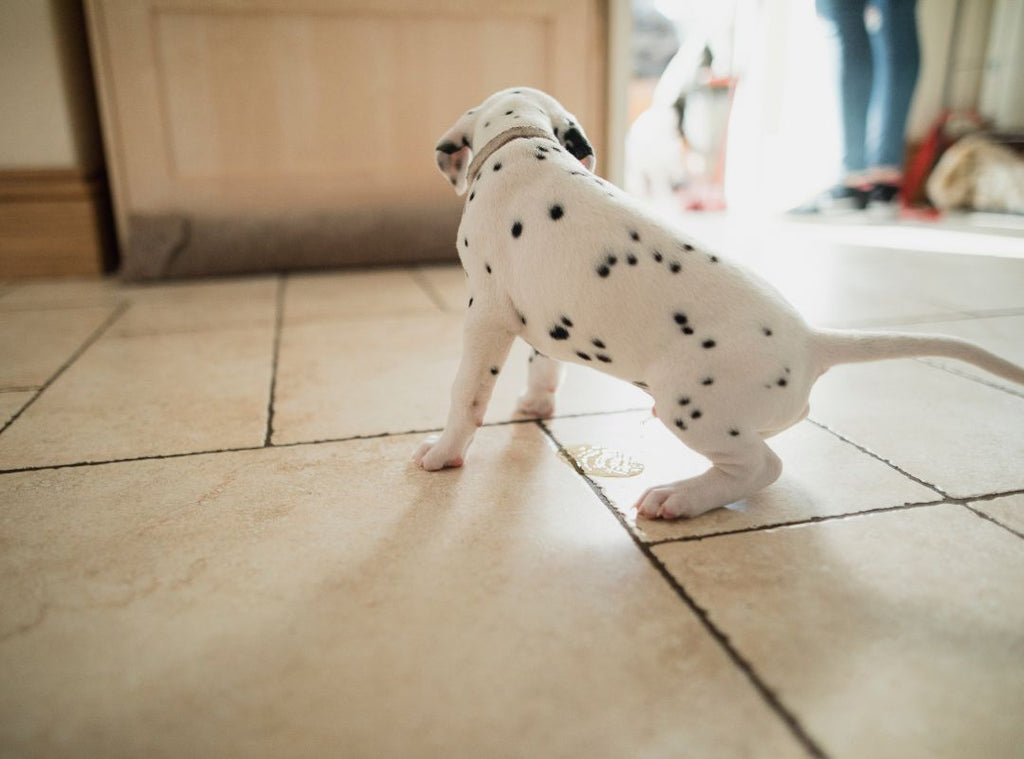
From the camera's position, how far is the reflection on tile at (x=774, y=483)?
1246 millimetres

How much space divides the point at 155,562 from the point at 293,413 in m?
0.65

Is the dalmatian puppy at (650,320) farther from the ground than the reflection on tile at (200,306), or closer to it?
farther from the ground

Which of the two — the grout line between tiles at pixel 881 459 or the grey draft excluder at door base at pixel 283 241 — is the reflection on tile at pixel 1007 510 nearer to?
the grout line between tiles at pixel 881 459

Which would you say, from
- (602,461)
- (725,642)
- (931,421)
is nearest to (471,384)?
(602,461)

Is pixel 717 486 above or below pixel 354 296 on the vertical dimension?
above

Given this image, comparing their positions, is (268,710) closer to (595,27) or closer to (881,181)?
(595,27)

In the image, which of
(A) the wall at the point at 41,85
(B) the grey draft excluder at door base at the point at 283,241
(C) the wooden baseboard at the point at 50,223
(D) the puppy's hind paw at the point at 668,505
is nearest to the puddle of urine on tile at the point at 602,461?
(D) the puppy's hind paw at the point at 668,505

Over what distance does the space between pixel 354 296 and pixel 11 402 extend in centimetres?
133

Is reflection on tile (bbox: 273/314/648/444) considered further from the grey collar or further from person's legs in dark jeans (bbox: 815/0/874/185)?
person's legs in dark jeans (bbox: 815/0/874/185)

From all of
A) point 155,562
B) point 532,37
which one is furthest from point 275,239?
point 155,562

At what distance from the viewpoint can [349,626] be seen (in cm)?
99

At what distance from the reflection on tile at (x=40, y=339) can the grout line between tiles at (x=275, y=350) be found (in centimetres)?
58

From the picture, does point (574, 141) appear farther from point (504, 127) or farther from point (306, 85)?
point (306, 85)

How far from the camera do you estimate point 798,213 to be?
480 cm
